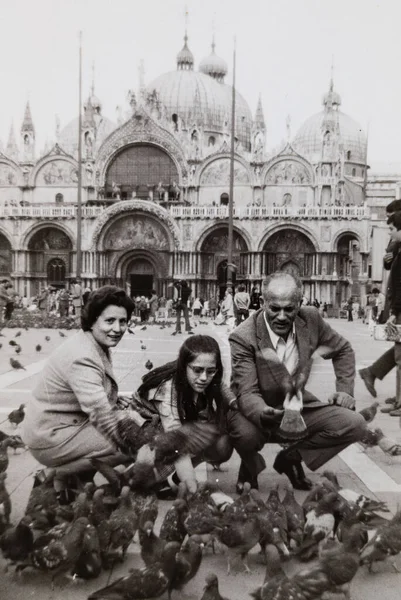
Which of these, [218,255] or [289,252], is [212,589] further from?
[218,255]

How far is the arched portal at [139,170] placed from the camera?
4300cm

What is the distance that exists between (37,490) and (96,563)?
521 mm

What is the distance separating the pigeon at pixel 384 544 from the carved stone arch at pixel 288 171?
127 ft

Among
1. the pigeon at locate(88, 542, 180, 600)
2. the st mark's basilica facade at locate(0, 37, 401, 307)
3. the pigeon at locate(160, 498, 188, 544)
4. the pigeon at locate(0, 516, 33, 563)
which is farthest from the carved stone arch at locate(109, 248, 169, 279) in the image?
the pigeon at locate(88, 542, 180, 600)

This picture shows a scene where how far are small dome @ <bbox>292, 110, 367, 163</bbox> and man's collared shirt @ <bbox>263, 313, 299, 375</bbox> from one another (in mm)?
53176

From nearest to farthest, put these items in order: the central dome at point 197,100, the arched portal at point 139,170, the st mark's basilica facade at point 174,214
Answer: the st mark's basilica facade at point 174,214, the arched portal at point 139,170, the central dome at point 197,100

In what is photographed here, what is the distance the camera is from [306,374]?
15.5ft

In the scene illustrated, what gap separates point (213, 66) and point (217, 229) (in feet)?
76.8

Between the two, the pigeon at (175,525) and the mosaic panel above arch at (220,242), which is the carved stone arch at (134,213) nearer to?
the mosaic panel above arch at (220,242)

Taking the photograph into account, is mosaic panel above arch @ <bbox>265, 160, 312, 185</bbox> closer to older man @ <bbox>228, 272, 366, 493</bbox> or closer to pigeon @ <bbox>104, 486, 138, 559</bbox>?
older man @ <bbox>228, 272, 366, 493</bbox>

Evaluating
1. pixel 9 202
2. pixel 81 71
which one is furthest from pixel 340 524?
pixel 9 202

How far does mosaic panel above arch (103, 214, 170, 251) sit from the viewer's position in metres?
41.3

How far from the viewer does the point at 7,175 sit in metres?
45.1

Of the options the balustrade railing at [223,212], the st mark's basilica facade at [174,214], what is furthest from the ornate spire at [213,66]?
the balustrade railing at [223,212]
